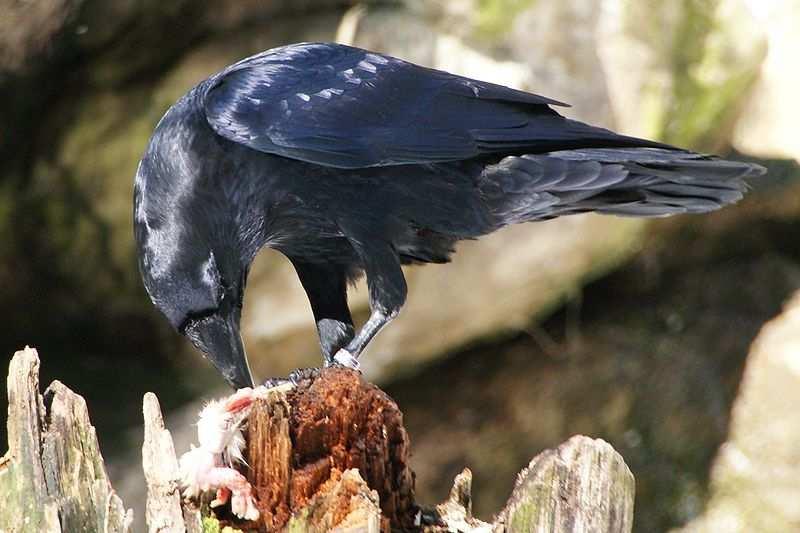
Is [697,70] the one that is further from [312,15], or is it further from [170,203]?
[170,203]

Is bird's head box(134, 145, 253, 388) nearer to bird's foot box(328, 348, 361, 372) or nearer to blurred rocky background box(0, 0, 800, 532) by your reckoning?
bird's foot box(328, 348, 361, 372)

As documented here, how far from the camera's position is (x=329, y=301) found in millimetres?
4355

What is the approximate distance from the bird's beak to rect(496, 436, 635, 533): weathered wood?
117 centimetres

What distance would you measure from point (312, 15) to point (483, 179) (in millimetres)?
3113

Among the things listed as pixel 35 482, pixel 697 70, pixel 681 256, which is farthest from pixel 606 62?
pixel 35 482

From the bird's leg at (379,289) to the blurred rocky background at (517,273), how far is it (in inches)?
107

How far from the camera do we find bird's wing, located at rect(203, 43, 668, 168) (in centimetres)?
388

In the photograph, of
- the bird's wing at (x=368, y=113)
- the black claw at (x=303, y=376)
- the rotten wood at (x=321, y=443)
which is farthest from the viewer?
the bird's wing at (x=368, y=113)

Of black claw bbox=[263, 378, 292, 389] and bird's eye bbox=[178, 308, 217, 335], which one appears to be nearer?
black claw bbox=[263, 378, 292, 389]

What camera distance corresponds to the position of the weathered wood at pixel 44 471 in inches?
116

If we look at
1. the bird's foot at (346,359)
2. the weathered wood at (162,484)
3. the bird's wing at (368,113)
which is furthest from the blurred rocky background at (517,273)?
the weathered wood at (162,484)

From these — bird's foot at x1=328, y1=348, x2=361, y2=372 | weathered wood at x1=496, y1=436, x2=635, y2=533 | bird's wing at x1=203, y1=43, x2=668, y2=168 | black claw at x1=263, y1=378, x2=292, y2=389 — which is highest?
bird's wing at x1=203, y1=43, x2=668, y2=168

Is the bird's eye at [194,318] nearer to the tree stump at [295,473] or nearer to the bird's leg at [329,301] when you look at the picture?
the tree stump at [295,473]

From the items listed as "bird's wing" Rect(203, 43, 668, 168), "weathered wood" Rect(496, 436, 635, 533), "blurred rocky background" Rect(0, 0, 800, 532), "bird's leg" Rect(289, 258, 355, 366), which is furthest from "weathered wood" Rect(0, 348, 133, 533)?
"blurred rocky background" Rect(0, 0, 800, 532)
